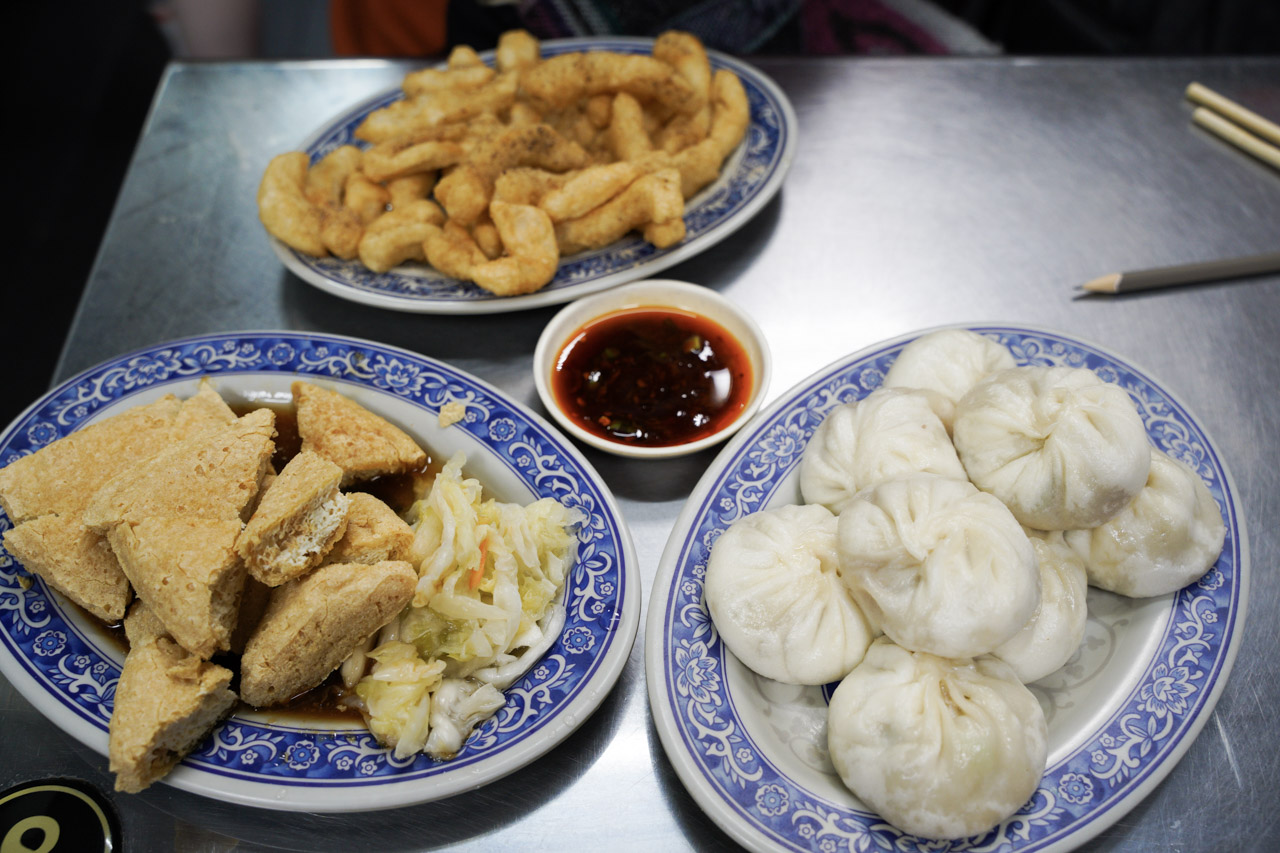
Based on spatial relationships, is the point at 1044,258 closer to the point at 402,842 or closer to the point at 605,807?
the point at 605,807

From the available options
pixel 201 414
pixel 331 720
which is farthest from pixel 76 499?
pixel 331 720

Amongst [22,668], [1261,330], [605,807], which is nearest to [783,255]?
[1261,330]

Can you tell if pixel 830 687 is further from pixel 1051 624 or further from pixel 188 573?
pixel 188 573

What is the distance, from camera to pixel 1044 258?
2.89 m

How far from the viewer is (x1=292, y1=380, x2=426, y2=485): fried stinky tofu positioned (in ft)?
6.54

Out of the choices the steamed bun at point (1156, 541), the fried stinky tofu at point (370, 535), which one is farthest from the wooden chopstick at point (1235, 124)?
the fried stinky tofu at point (370, 535)

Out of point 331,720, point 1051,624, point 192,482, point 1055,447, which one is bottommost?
point 331,720

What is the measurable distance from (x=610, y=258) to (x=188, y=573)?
4.78ft

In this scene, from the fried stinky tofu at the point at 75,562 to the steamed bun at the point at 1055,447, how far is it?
1.83m

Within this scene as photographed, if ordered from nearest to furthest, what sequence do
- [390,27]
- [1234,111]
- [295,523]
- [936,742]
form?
[936,742] < [295,523] < [1234,111] < [390,27]

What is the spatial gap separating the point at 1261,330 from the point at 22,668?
3.42m

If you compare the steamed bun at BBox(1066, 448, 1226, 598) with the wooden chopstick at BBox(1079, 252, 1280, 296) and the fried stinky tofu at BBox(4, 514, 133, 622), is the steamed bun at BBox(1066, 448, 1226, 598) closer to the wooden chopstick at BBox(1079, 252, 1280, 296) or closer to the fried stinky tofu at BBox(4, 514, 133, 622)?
the wooden chopstick at BBox(1079, 252, 1280, 296)

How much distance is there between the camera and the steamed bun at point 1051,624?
1.62 metres

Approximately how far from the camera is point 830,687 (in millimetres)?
1733
